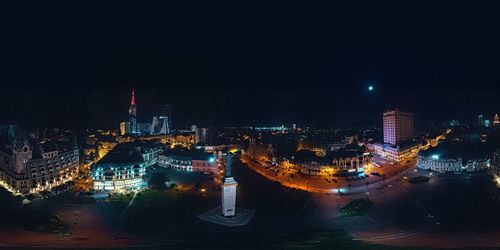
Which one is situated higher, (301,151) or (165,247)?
(301,151)

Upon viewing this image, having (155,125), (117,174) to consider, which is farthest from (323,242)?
(155,125)

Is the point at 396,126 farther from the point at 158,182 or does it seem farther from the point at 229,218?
the point at 229,218

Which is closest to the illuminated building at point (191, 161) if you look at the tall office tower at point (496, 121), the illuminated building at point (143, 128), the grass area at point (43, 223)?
the grass area at point (43, 223)

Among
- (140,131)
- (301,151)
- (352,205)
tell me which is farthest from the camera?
(140,131)

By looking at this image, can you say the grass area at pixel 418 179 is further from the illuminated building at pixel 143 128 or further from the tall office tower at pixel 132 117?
the tall office tower at pixel 132 117

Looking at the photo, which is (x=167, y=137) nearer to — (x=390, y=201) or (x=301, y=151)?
(x=301, y=151)

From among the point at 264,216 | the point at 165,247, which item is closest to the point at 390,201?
the point at 264,216
